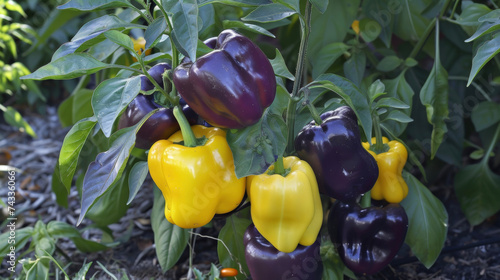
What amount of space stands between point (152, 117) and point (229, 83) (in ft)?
0.64

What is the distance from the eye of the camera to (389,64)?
1.37 m

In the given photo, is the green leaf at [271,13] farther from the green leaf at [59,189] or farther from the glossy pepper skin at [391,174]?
the green leaf at [59,189]

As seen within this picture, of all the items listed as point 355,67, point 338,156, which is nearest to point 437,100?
point 355,67

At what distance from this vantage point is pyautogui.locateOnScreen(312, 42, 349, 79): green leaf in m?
1.27

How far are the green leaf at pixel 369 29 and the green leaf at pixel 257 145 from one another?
46 cm

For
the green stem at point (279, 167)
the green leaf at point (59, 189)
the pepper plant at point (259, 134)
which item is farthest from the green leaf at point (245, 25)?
the green leaf at point (59, 189)

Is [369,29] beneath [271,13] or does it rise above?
beneath

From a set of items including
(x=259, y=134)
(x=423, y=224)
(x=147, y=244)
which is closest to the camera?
(x=259, y=134)

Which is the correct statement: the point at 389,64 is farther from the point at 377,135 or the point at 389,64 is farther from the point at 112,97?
the point at 112,97

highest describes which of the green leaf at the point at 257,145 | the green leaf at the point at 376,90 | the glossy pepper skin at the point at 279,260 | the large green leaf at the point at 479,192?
the green leaf at the point at 257,145

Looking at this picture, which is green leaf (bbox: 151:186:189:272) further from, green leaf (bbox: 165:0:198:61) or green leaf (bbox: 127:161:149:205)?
green leaf (bbox: 165:0:198:61)

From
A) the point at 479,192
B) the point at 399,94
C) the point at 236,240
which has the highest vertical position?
the point at 399,94

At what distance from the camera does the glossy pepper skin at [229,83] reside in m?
0.87

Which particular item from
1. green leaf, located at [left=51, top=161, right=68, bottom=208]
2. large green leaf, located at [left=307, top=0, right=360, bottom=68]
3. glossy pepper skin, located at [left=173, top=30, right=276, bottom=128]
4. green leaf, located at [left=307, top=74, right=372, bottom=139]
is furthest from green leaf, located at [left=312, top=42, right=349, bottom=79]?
green leaf, located at [left=51, top=161, right=68, bottom=208]
